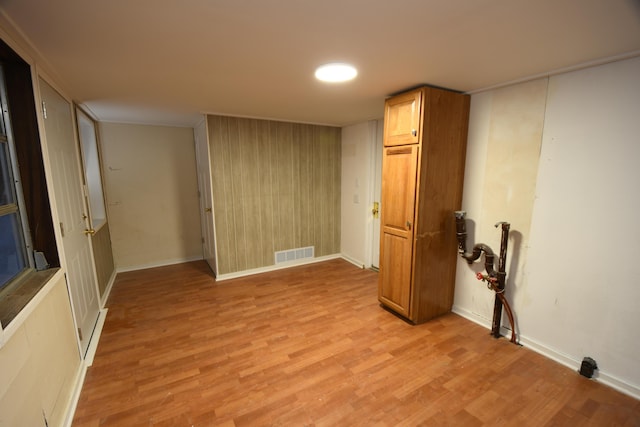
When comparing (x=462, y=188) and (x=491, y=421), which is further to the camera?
(x=462, y=188)

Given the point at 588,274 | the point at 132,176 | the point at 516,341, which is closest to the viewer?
the point at 588,274

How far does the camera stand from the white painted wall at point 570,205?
5.73ft

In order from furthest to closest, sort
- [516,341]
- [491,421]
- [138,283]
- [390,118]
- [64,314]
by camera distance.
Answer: [138,283], [390,118], [516,341], [64,314], [491,421]

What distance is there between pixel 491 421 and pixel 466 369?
0.43 m

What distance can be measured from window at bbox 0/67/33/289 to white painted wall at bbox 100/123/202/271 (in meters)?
2.54

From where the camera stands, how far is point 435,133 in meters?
2.34

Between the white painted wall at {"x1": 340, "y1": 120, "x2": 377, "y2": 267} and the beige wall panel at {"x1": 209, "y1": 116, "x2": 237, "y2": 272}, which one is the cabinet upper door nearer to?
the white painted wall at {"x1": 340, "y1": 120, "x2": 377, "y2": 267}

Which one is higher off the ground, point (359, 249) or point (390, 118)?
point (390, 118)

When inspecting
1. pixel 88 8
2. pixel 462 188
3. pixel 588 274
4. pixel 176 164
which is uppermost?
pixel 88 8

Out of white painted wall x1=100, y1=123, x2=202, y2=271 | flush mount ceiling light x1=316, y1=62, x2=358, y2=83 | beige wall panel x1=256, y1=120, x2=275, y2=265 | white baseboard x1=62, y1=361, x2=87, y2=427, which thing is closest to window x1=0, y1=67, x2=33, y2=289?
white baseboard x1=62, y1=361, x2=87, y2=427

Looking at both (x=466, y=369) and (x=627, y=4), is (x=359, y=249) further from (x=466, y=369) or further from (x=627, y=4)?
(x=627, y=4)

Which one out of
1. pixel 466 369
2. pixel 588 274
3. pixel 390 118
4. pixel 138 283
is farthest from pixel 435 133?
pixel 138 283

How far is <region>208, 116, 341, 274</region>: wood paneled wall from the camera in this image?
357 cm

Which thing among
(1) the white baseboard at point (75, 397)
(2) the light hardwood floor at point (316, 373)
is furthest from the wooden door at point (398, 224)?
(1) the white baseboard at point (75, 397)
